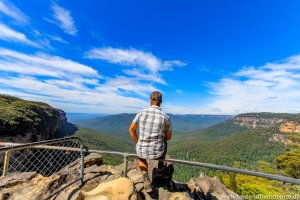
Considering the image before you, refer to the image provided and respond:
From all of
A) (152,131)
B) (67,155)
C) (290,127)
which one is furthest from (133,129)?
(290,127)

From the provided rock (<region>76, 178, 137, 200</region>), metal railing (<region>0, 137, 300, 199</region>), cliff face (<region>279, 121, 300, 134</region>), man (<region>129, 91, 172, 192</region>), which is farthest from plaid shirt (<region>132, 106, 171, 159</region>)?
cliff face (<region>279, 121, 300, 134</region>)

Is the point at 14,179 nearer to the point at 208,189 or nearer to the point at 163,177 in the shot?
the point at 163,177

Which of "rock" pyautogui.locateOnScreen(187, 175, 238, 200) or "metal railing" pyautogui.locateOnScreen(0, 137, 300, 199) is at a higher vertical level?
"metal railing" pyautogui.locateOnScreen(0, 137, 300, 199)

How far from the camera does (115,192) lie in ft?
13.3

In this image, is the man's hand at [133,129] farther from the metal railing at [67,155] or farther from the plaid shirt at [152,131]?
the metal railing at [67,155]

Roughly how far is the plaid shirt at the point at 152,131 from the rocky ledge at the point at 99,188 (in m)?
0.63

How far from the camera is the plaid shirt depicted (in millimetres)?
4625

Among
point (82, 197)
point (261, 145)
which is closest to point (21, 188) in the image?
point (82, 197)

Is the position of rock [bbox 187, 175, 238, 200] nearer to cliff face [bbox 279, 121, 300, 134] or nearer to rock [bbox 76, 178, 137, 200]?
rock [bbox 76, 178, 137, 200]

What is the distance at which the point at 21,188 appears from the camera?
5617mm

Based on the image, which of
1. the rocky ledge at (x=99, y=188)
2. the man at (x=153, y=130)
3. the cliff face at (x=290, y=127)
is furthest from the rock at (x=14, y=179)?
the cliff face at (x=290, y=127)

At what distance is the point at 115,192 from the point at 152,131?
1390 millimetres

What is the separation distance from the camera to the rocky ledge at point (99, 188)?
418 cm

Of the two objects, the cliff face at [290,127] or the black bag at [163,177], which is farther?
the cliff face at [290,127]
